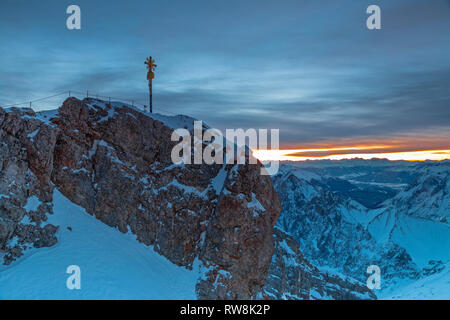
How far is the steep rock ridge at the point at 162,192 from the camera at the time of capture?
135 feet

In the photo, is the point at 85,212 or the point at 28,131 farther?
the point at 85,212

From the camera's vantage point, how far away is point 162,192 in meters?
45.2

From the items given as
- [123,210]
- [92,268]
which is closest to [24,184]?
[92,268]

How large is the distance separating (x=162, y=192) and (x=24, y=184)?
16016mm

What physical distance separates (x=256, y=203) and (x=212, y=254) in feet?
29.1

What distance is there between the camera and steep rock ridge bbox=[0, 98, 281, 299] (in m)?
41.0

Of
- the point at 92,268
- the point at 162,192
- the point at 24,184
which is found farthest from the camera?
the point at 162,192

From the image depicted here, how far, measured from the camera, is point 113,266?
34812 mm

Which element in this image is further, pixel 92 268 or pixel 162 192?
pixel 162 192

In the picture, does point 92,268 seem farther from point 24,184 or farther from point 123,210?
point 24,184

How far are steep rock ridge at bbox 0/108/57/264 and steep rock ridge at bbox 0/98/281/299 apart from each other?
3.50 feet
